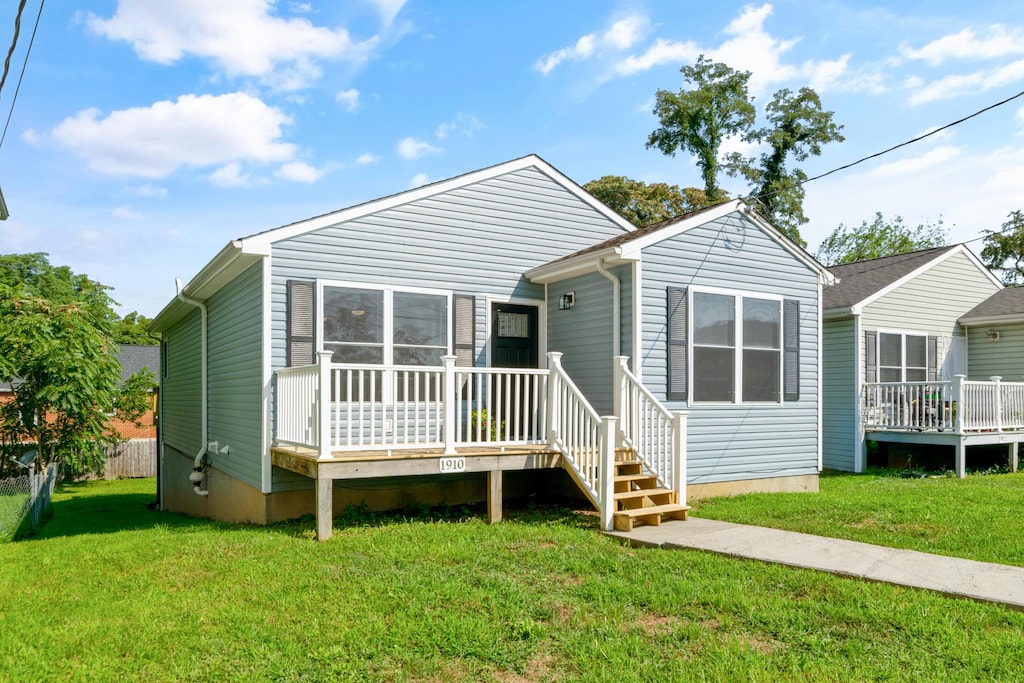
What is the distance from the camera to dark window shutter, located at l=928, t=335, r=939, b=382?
50.0 feet

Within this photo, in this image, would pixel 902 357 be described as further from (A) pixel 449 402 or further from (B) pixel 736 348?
(A) pixel 449 402

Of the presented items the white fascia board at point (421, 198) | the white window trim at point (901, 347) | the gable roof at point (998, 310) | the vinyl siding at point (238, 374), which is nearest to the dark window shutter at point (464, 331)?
the white fascia board at point (421, 198)

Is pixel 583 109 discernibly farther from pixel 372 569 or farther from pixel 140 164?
pixel 140 164

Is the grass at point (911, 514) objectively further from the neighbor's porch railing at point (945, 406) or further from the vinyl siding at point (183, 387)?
the vinyl siding at point (183, 387)

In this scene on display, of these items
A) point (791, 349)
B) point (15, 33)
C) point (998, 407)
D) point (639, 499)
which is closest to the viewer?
point (15, 33)

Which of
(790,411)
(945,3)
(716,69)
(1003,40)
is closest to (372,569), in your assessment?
(790,411)

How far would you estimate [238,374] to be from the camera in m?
9.91

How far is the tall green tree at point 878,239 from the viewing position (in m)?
35.1

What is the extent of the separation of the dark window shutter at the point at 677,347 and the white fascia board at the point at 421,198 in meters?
2.09

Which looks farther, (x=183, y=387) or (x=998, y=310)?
(x=998, y=310)

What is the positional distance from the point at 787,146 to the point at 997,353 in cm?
1575

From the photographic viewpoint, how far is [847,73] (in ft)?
36.1

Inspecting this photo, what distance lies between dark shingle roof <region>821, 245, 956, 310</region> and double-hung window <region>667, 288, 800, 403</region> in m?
4.10

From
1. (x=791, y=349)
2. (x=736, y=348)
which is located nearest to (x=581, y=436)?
(x=736, y=348)
